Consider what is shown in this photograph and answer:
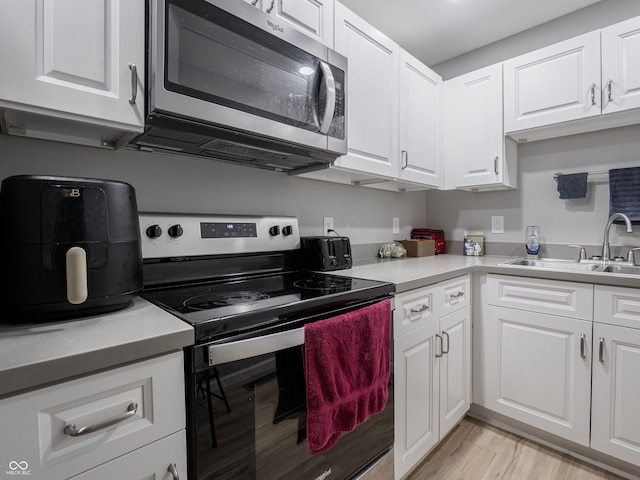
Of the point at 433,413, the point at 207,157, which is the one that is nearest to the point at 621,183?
the point at 433,413

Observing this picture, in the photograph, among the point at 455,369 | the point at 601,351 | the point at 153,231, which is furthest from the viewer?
the point at 455,369

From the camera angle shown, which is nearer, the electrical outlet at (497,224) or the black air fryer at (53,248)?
the black air fryer at (53,248)

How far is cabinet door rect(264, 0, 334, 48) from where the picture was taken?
1290 mm

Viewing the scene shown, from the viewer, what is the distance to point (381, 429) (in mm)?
1274

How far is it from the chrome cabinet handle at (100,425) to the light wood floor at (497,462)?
4.73 ft

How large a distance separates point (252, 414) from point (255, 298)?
0.33 meters

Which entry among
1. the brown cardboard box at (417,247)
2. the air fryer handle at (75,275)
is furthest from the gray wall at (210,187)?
the air fryer handle at (75,275)

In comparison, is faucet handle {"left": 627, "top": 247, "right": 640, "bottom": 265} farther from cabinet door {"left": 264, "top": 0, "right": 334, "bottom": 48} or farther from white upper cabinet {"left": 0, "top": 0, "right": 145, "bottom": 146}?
white upper cabinet {"left": 0, "top": 0, "right": 145, "bottom": 146}

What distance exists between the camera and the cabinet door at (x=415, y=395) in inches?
54.2

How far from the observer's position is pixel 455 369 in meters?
1.79

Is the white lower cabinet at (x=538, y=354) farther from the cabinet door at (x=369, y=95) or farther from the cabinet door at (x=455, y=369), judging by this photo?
the cabinet door at (x=369, y=95)

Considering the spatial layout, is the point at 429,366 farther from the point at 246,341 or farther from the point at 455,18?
the point at 455,18

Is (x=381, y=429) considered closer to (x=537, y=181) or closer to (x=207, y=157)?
(x=207, y=157)

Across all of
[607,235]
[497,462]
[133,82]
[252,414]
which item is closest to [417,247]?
[607,235]
